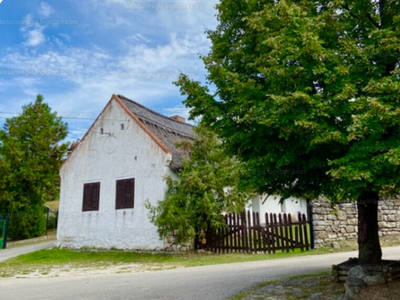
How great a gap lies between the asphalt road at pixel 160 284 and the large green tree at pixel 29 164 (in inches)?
629

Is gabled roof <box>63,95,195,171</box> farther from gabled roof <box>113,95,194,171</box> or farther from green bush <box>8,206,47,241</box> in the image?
green bush <box>8,206,47,241</box>

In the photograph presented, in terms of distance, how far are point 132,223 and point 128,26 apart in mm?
8895

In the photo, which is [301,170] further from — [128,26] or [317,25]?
[128,26]

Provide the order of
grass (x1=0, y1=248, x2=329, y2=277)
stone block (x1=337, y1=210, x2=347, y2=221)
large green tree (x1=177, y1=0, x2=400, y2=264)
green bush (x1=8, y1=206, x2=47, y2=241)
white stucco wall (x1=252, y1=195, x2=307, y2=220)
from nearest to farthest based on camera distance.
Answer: large green tree (x1=177, y1=0, x2=400, y2=264) → grass (x1=0, y1=248, x2=329, y2=277) → stone block (x1=337, y1=210, x2=347, y2=221) → white stucco wall (x1=252, y1=195, x2=307, y2=220) → green bush (x1=8, y1=206, x2=47, y2=241)

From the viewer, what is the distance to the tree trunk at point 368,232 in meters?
6.53

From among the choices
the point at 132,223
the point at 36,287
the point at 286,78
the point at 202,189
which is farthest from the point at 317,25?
the point at 132,223

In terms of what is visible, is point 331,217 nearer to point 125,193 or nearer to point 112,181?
point 125,193

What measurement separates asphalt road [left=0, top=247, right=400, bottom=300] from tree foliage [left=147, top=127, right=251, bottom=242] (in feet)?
13.6

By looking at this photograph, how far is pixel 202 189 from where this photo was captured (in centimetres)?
1477

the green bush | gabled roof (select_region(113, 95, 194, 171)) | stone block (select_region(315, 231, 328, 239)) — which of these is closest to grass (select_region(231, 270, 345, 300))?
stone block (select_region(315, 231, 328, 239))

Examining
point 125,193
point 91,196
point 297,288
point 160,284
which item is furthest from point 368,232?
point 91,196

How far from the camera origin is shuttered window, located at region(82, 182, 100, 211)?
18062 millimetres

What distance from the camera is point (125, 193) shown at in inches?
674

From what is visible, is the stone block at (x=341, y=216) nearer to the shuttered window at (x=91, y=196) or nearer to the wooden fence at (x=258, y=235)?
the wooden fence at (x=258, y=235)
